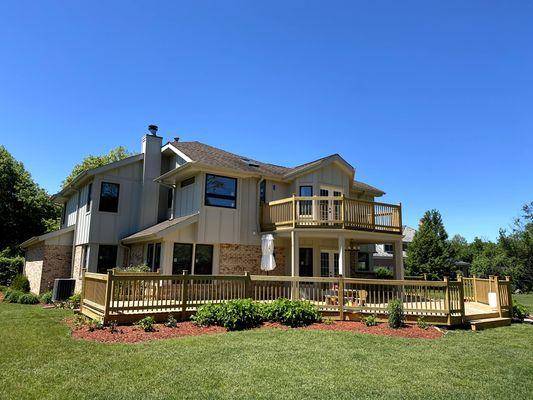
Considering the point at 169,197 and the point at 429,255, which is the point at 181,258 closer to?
the point at 169,197

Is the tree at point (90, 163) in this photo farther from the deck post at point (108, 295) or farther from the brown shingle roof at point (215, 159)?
the deck post at point (108, 295)

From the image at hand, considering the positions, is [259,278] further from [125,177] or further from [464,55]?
[464,55]

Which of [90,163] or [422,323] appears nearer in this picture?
[422,323]

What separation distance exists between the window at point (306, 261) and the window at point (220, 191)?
14.1 feet

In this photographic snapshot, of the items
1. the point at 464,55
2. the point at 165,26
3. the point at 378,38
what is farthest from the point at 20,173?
the point at 464,55

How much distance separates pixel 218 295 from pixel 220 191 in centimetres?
607

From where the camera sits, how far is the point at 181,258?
16.0 m

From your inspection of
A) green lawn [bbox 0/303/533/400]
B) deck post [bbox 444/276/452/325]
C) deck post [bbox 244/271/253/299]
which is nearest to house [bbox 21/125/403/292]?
deck post [bbox 244/271/253/299]

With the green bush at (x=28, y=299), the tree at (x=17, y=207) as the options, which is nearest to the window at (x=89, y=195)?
the green bush at (x=28, y=299)

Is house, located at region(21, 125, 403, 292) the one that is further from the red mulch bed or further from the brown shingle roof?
the red mulch bed

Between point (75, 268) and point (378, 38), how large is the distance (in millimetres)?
17670

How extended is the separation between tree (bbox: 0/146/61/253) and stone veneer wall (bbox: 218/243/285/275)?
83.1ft

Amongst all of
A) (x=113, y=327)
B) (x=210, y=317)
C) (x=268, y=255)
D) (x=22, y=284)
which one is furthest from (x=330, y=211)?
(x=22, y=284)

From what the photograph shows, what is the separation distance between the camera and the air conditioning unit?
1564 centimetres
